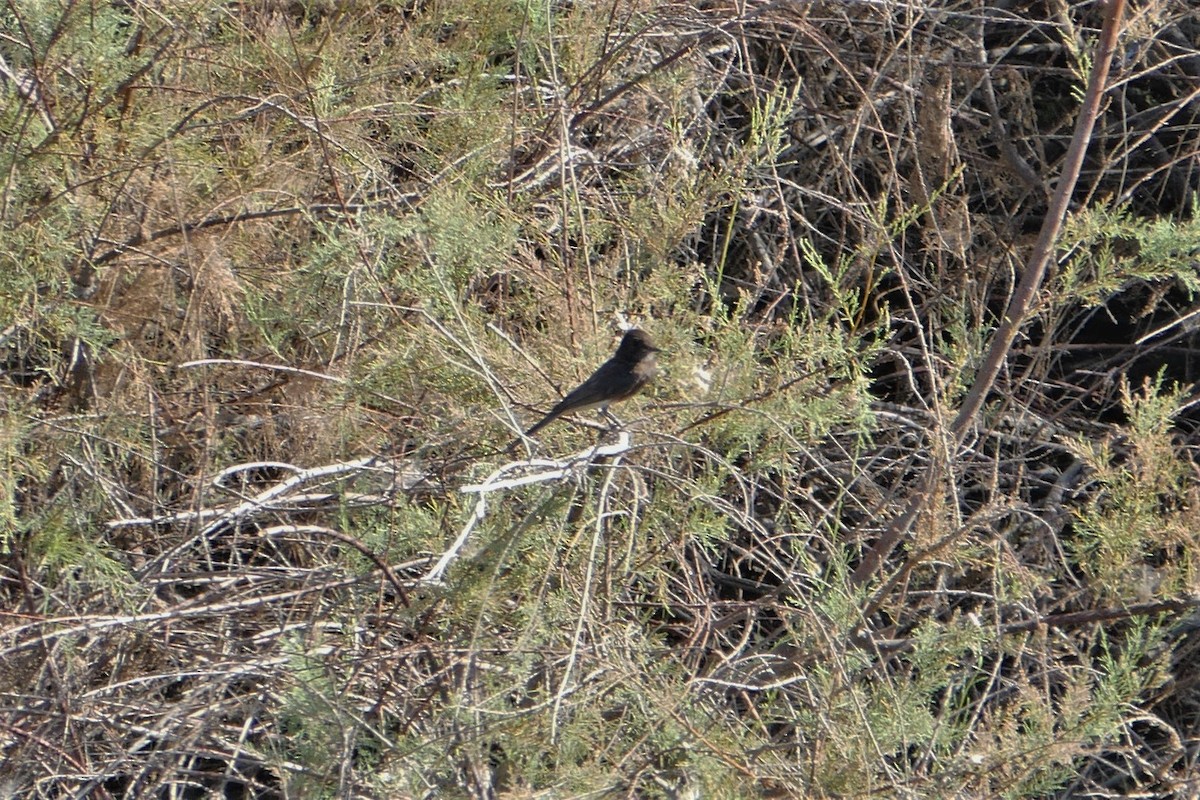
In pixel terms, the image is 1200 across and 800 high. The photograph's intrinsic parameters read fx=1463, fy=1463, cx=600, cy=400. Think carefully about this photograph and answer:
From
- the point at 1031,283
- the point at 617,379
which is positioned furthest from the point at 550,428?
the point at 1031,283

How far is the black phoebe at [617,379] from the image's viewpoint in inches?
148

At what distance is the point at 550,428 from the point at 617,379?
220mm

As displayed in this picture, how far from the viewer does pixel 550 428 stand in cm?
384

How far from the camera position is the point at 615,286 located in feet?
13.4

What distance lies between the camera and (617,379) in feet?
12.7

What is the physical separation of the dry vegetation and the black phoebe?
6 centimetres

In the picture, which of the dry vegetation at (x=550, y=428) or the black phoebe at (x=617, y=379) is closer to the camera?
the dry vegetation at (x=550, y=428)

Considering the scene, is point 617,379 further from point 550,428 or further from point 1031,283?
point 1031,283

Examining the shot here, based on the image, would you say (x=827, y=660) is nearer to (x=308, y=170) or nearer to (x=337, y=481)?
(x=337, y=481)

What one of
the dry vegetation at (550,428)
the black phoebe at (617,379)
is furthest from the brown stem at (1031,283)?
the black phoebe at (617,379)

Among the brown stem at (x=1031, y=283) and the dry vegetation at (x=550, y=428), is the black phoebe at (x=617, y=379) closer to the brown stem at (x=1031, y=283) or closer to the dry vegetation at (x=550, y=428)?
the dry vegetation at (x=550, y=428)

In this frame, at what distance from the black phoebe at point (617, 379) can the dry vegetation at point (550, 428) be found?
0.06m

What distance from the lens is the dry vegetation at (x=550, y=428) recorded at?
3.29 meters

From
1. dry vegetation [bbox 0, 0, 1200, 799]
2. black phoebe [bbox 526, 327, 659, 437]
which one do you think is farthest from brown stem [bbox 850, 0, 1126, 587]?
black phoebe [bbox 526, 327, 659, 437]
